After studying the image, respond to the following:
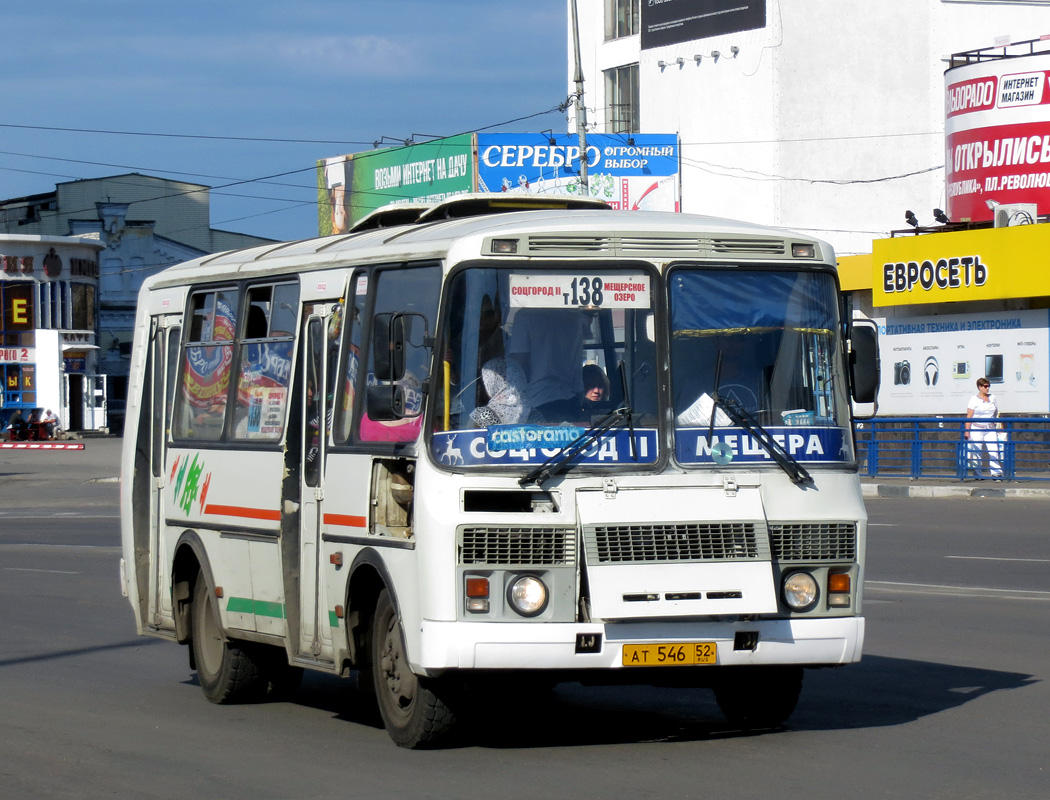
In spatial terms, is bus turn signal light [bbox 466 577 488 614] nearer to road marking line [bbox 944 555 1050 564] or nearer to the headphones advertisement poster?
road marking line [bbox 944 555 1050 564]

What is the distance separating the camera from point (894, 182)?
5447 centimetres

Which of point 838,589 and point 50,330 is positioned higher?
point 50,330

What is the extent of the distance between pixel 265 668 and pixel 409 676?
7.42 feet

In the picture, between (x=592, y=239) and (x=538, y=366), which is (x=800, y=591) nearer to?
(x=538, y=366)

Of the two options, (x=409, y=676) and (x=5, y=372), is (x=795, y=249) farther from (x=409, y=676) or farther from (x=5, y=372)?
(x=5, y=372)

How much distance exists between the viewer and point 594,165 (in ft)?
166

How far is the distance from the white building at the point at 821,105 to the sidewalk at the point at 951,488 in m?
24.3

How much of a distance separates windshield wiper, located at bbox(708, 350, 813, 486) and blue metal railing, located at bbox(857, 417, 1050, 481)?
2094cm

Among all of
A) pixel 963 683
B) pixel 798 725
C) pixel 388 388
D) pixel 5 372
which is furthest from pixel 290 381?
pixel 5 372

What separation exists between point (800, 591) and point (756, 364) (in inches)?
42.3

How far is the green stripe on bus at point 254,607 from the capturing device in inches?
361

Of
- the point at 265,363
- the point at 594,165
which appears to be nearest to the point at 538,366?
the point at 265,363

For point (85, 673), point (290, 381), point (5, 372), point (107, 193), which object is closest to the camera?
point (290, 381)

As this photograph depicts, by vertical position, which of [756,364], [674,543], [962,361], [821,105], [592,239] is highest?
[821,105]
